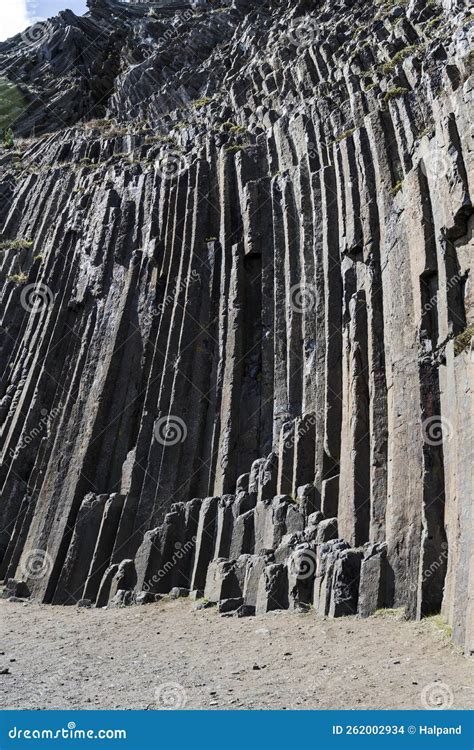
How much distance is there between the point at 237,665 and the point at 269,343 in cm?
959

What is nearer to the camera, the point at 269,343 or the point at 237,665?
the point at 237,665

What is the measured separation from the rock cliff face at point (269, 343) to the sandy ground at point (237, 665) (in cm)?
63

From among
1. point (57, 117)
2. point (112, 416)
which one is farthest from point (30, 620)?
point (57, 117)

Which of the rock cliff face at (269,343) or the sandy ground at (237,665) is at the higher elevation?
the rock cliff face at (269,343)

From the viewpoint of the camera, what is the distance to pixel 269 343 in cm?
1733

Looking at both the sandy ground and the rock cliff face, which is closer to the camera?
the sandy ground

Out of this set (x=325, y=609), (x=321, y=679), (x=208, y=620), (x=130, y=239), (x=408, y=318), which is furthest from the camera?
(x=130, y=239)

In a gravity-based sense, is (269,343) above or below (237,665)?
above

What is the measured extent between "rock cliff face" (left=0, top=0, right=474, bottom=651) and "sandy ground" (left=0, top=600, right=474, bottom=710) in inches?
24.8

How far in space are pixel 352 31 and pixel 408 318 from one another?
1601cm

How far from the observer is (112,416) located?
62.7 ft

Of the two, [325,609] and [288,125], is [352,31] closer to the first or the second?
[288,125]

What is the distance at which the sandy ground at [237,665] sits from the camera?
723 centimetres

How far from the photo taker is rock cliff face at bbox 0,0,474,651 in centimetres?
1152
